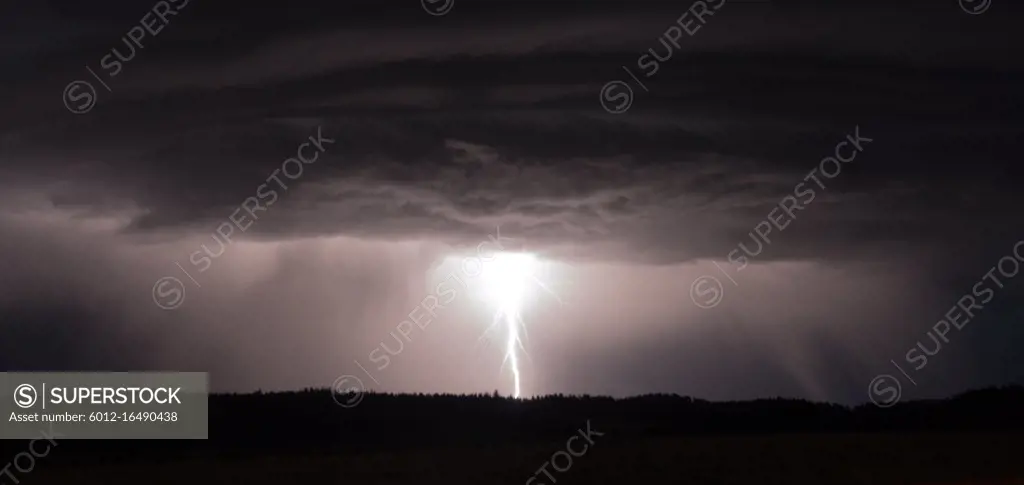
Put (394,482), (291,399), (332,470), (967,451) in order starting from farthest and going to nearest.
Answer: (291,399)
(967,451)
(332,470)
(394,482)

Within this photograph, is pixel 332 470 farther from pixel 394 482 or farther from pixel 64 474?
pixel 64 474

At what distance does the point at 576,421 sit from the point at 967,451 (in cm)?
1902

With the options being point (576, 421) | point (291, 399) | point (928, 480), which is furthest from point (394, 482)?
point (291, 399)

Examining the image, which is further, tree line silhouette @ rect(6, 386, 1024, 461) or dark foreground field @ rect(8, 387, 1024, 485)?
tree line silhouette @ rect(6, 386, 1024, 461)

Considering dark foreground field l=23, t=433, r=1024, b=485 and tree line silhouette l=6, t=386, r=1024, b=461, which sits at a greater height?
tree line silhouette l=6, t=386, r=1024, b=461

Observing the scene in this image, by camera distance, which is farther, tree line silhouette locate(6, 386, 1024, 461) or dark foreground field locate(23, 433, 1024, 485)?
tree line silhouette locate(6, 386, 1024, 461)

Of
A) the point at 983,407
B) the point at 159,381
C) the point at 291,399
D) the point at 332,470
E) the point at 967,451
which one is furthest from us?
the point at 983,407

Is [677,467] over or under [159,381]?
under

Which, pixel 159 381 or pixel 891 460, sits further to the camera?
pixel 159 381

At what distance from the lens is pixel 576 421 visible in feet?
172

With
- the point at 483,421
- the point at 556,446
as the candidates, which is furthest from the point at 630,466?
the point at 483,421

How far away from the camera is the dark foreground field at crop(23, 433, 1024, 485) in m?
31.1

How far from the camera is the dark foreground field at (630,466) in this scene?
31.1 metres

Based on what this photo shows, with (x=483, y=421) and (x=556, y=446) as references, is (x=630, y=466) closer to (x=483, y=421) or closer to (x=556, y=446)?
(x=556, y=446)
